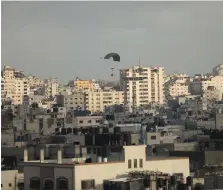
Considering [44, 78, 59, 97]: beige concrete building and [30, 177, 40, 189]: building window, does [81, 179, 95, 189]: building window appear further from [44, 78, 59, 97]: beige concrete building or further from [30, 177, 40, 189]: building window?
[44, 78, 59, 97]: beige concrete building

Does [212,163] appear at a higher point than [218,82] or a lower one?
lower

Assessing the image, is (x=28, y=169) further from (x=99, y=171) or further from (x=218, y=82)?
(x=218, y=82)

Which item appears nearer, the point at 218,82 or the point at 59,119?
the point at 59,119

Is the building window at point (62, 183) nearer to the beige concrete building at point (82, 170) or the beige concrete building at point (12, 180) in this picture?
the beige concrete building at point (82, 170)

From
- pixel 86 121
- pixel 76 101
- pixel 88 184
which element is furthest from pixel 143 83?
pixel 88 184

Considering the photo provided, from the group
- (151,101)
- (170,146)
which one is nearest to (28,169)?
(170,146)

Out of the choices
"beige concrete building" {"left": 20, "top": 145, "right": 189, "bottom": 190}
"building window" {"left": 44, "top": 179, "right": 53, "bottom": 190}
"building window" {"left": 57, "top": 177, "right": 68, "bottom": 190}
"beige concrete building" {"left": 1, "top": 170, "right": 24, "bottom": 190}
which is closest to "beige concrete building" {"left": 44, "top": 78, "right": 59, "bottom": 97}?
"beige concrete building" {"left": 1, "top": 170, "right": 24, "bottom": 190}
